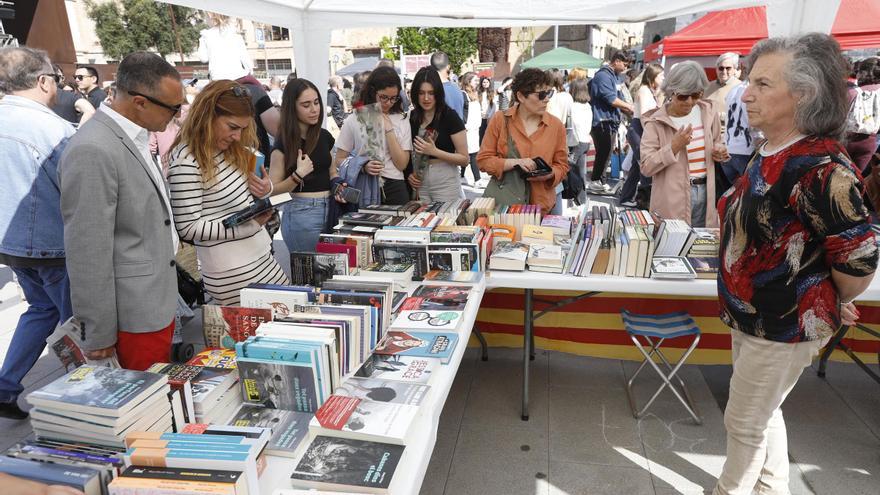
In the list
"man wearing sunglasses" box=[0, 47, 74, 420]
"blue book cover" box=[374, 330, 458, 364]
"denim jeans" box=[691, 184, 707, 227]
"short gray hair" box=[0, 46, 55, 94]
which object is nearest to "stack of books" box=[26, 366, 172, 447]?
"blue book cover" box=[374, 330, 458, 364]

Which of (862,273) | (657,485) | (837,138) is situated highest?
(837,138)

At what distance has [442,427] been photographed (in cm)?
280

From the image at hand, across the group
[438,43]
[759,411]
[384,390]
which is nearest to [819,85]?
[759,411]

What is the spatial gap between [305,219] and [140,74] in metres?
1.50

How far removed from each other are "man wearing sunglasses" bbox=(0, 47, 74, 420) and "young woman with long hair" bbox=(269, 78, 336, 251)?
41.8 inches

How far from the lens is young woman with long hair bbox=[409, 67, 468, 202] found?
11.7 feet

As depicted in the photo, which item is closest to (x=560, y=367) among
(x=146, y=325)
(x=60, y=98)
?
(x=146, y=325)

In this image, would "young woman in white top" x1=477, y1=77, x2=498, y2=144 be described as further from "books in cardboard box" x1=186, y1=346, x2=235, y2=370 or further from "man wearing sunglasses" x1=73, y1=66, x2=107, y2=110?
"books in cardboard box" x1=186, y1=346, x2=235, y2=370

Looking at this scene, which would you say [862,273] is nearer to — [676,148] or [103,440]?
[676,148]

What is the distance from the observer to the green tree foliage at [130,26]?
122ft

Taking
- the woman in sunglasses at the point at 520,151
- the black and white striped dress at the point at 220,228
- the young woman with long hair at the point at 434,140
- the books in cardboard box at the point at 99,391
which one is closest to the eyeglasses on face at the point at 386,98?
the young woman with long hair at the point at 434,140

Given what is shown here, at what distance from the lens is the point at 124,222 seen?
68.9 inches

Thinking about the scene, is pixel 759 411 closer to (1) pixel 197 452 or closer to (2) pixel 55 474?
(1) pixel 197 452

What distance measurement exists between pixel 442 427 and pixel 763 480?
4.76 feet
